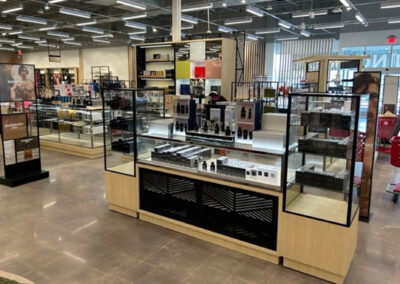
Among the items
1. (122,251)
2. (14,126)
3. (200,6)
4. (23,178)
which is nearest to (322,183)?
(122,251)

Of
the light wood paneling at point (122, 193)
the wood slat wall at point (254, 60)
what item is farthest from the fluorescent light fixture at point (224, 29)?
the light wood paneling at point (122, 193)

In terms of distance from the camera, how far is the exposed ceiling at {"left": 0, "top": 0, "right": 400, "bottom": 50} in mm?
10539

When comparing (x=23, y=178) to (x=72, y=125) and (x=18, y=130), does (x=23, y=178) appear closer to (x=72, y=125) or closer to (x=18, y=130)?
(x=18, y=130)

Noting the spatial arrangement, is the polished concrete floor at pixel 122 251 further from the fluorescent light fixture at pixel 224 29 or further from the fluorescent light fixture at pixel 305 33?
the fluorescent light fixture at pixel 224 29

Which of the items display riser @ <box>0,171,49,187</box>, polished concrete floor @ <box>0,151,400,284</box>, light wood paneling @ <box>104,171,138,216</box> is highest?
light wood paneling @ <box>104,171,138,216</box>

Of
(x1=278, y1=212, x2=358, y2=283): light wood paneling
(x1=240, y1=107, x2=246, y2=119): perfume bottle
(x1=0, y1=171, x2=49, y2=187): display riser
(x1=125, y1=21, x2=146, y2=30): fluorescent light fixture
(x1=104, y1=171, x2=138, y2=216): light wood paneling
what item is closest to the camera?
(x1=278, y1=212, x2=358, y2=283): light wood paneling

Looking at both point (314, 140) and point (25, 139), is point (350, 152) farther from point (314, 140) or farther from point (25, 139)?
point (25, 139)

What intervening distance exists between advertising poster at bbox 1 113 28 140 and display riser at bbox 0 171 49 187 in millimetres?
745

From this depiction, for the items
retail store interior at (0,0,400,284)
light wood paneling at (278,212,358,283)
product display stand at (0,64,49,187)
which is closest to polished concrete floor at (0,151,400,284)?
retail store interior at (0,0,400,284)

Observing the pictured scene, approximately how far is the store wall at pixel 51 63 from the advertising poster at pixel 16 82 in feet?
57.1

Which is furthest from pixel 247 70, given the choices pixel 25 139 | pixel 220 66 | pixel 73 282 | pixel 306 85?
pixel 73 282

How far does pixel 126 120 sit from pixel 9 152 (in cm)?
282

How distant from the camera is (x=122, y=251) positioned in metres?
3.59

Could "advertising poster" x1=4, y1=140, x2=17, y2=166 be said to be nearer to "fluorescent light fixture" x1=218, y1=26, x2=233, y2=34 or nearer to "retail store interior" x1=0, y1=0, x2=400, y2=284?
"retail store interior" x1=0, y1=0, x2=400, y2=284
